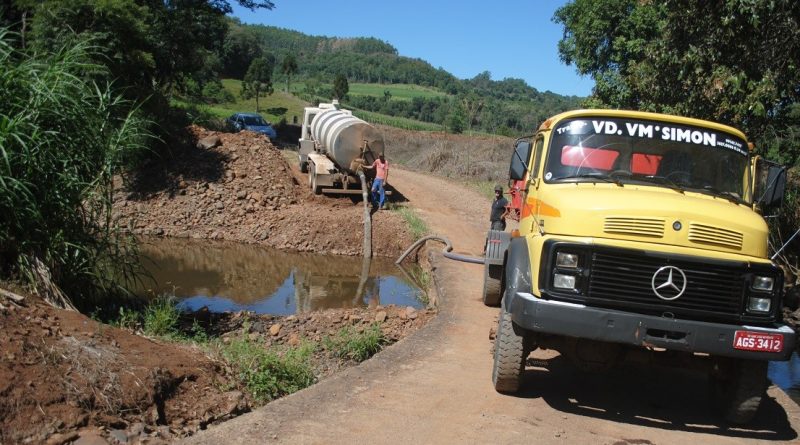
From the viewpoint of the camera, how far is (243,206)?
1992cm

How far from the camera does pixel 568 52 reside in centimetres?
2542

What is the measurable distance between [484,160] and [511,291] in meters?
25.3

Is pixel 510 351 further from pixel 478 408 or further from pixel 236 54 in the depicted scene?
pixel 236 54

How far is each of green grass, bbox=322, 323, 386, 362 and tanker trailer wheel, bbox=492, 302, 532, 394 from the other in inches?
93.0

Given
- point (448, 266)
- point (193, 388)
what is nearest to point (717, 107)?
point (448, 266)

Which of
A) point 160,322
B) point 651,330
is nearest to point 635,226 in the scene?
point 651,330

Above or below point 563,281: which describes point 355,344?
below

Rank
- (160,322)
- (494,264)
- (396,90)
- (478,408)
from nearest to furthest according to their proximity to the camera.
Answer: (478,408) → (160,322) → (494,264) → (396,90)

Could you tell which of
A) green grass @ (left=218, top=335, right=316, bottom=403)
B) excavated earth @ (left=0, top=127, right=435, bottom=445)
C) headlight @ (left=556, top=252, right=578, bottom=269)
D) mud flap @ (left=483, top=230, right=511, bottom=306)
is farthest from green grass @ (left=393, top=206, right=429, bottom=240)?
headlight @ (left=556, top=252, right=578, bottom=269)

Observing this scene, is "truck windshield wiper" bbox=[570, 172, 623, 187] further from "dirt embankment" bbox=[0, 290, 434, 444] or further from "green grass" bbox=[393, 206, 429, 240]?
"green grass" bbox=[393, 206, 429, 240]

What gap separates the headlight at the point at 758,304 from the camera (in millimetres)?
6012

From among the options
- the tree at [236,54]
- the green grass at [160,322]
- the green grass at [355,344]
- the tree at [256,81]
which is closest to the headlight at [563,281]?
the green grass at [355,344]

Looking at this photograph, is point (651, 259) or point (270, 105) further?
point (270, 105)

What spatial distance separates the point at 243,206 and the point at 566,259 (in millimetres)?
14940
